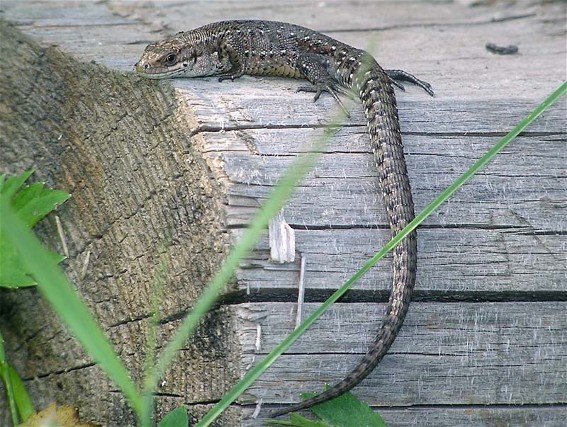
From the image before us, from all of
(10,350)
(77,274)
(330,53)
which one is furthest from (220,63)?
(10,350)

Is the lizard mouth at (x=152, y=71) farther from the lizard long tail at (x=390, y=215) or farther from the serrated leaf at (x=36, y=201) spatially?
the lizard long tail at (x=390, y=215)

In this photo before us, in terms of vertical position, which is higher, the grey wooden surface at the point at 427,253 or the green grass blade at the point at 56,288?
the grey wooden surface at the point at 427,253

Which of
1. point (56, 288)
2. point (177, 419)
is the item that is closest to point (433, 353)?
point (177, 419)

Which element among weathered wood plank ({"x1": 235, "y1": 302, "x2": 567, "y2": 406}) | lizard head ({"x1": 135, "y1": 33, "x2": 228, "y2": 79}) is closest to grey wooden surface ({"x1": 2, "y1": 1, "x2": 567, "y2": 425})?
weathered wood plank ({"x1": 235, "y1": 302, "x2": 567, "y2": 406})

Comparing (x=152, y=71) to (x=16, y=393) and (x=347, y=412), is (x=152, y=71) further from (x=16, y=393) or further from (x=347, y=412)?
(x=347, y=412)

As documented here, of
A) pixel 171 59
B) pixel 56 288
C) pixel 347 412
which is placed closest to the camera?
pixel 56 288

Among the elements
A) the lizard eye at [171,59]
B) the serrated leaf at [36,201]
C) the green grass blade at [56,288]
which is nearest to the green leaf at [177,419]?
the serrated leaf at [36,201]

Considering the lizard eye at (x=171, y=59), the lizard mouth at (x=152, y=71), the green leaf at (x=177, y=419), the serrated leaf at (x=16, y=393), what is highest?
the lizard eye at (x=171, y=59)

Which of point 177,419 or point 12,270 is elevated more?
point 12,270

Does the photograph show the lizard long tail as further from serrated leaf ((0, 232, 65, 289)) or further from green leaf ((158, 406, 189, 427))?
serrated leaf ((0, 232, 65, 289))
